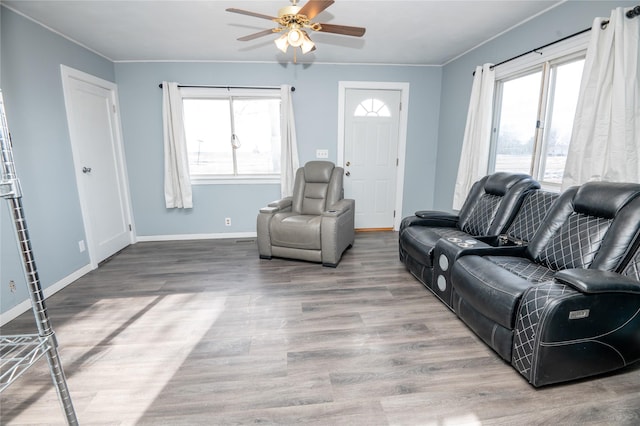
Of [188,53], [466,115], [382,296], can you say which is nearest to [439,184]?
[466,115]

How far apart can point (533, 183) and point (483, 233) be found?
0.57 meters

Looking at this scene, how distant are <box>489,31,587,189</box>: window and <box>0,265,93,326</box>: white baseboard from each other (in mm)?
4641

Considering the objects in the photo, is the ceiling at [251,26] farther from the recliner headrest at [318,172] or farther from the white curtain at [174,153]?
the recliner headrest at [318,172]

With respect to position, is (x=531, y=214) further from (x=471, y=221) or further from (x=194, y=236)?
(x=194, y=236)

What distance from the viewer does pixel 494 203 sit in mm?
2648

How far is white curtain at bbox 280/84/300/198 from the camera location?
3979 mm

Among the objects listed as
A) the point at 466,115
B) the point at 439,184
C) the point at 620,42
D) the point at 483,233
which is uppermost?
the point at 620,42

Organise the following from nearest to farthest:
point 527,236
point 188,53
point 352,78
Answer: point 527,236 < point 188,53 < point 352,78

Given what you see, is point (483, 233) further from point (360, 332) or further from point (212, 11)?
point (212, 11)

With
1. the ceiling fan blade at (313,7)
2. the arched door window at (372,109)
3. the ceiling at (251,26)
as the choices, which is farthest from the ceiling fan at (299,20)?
the arched door window at (372,109)

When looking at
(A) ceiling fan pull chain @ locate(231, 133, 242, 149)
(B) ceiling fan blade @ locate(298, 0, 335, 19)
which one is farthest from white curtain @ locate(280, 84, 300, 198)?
(B) ceiling fan blade @ locate(298, 0, 335, 19)

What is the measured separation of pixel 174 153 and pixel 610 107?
14.5 feet

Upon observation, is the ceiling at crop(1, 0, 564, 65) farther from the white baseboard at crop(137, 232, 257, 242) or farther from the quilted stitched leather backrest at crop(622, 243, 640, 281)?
the white baseboard at crop(137, 232, 257, 242)

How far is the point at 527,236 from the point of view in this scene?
227 cm
